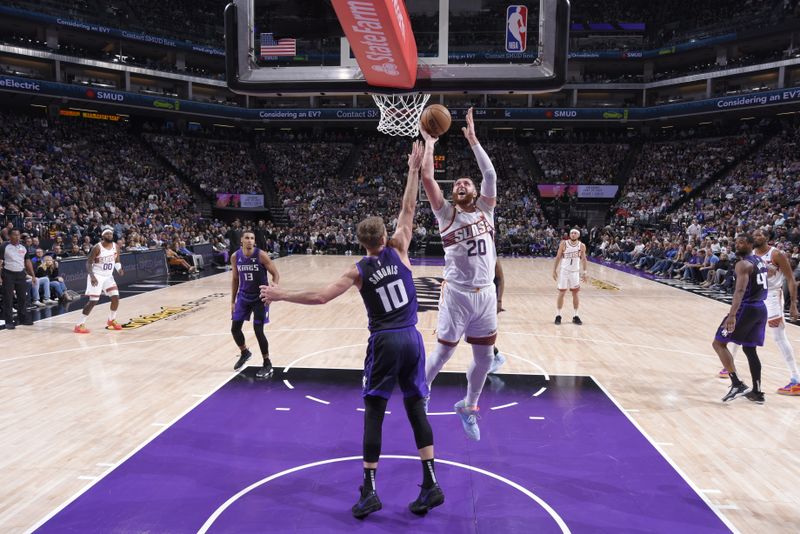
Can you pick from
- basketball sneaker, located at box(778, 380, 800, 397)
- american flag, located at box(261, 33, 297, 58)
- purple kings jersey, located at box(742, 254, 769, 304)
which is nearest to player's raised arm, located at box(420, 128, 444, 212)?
purple kings jersey, located at box(742, 254, 769, 304)

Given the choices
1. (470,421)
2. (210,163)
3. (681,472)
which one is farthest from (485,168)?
(210,163)

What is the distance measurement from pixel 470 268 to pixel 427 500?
175 cm

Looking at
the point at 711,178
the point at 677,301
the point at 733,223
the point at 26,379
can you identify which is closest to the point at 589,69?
the point at 711,178

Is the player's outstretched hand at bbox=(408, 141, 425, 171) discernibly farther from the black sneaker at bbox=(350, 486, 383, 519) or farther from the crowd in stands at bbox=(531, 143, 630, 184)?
the crowd in stands at bbox=(531, 143, 630, 184)

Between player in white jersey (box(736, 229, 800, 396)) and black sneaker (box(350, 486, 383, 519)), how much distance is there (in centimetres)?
491

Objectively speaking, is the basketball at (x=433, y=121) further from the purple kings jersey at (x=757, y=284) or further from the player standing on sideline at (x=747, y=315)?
the purple kings jersey at (x=757, y=284)

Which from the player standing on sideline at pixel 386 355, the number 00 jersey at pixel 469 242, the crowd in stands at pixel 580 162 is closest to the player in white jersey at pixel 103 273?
the number 00 jersey at pixel 469 242

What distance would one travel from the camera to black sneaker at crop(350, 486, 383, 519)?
12.0 ft

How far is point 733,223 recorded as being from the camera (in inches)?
848

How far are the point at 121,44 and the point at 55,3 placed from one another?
160 inches

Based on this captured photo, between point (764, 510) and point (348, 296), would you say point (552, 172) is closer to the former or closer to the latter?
point (348, 296)

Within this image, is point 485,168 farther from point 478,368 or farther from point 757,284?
point 757,284

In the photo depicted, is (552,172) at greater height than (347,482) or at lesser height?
greater

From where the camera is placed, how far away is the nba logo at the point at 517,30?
7.85 meters
